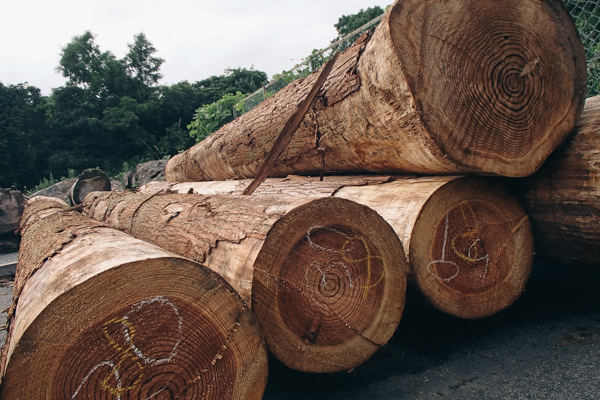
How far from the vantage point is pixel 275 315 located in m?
1.45

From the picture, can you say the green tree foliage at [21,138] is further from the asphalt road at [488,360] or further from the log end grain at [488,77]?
the log end grain at [488,77]

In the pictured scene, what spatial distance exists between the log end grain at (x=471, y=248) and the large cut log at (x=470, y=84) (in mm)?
187

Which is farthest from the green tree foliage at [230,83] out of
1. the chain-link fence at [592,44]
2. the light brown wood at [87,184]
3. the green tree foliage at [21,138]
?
the chain-link fence at [592,44]

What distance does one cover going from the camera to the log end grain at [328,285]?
1.45 metres

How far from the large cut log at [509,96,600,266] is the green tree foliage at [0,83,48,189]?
22.9 meters

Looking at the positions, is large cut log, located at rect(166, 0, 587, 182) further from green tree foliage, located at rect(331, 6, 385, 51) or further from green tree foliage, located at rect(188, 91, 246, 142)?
green tree foliage, located at rect(331, 6, 385, 51)

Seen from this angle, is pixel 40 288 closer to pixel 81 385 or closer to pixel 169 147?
pixel 81 385

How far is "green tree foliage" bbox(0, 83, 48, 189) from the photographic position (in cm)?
1900

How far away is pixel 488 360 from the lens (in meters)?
1.80

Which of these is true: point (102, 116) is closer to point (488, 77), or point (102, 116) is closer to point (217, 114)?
point (217, 114)

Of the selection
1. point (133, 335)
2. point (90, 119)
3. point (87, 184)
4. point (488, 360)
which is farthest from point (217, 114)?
point (90, 119)

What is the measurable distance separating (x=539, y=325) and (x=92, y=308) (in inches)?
86.7

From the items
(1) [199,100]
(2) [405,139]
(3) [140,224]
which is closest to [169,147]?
(1) [199,100]

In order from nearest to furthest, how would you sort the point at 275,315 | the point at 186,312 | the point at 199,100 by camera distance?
the point at 186,312 → the point at 275,315 → the point at 199,100
